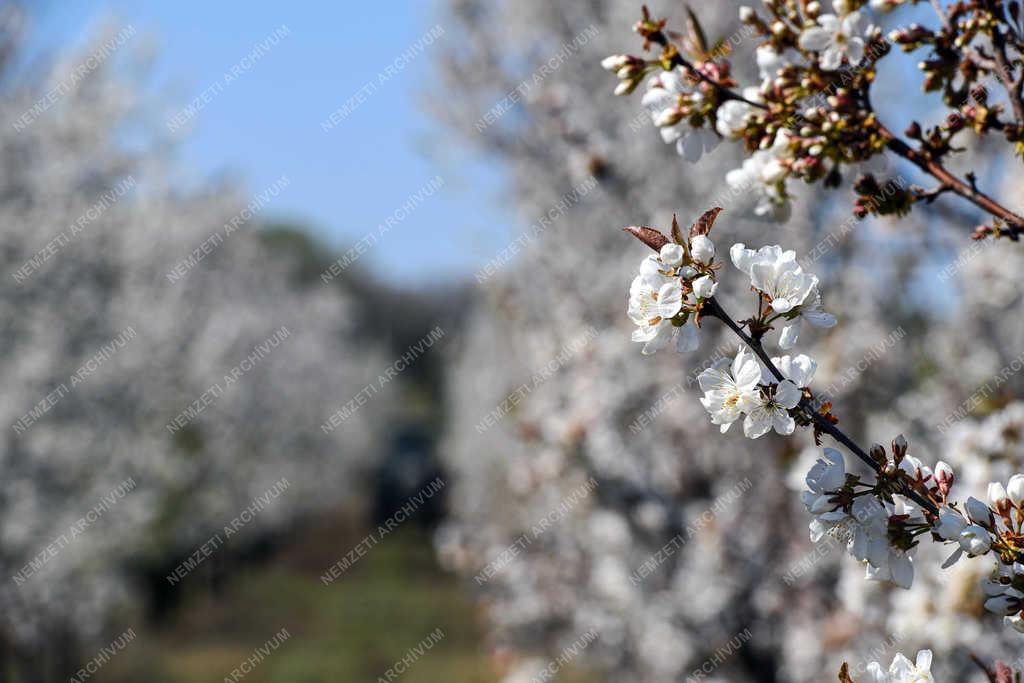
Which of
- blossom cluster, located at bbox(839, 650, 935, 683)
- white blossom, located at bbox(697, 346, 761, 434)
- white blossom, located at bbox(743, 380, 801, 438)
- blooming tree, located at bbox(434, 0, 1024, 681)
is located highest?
white blossom, located at bbox(697, 346, 761, 434)

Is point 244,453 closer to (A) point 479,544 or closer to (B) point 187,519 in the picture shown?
(B) point 187,519

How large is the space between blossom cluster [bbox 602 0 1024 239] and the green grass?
905 centimetres

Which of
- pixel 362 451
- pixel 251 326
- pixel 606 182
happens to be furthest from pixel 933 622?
pixel 362 451

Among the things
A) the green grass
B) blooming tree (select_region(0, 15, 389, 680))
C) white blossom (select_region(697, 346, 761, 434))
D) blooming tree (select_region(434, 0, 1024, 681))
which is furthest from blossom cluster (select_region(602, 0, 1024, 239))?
the green grass

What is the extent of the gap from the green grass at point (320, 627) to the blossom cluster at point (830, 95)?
905cm

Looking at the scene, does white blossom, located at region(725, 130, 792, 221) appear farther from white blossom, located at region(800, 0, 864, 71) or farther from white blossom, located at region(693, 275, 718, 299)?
white blossom, located at region(693, 275, 718, 299)

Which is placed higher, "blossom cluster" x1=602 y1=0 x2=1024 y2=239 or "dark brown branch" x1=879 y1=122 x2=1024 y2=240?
"blossom cluster" x1=602 y1=0 x2=1024 y2=239

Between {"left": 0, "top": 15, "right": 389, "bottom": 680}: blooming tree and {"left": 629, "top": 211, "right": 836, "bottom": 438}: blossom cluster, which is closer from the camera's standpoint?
{"left": 629, "top": 211, "right": 836, "bottom": 438}: blossom cluster

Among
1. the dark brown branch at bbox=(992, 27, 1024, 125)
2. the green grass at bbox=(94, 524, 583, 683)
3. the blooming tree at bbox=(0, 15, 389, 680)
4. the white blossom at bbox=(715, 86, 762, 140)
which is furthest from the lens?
the green grass at bbox=(94, 524, 583, 683)

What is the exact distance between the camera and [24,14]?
7.09 metres

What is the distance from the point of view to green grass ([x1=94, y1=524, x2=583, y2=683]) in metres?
13.0

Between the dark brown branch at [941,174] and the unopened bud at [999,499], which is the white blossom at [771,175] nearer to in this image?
the dark brown branch at [941,174]

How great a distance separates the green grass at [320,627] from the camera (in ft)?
42.8

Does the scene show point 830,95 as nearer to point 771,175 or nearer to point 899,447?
point 771,175
